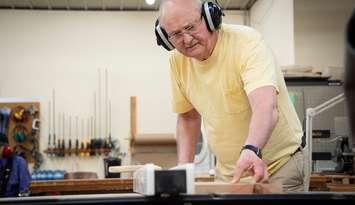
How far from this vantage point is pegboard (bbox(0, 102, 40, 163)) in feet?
28.1

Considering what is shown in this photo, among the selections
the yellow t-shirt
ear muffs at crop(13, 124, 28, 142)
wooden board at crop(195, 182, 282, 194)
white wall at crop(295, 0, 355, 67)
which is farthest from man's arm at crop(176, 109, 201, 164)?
ear muffs at crop(13, 124, 28, 142)

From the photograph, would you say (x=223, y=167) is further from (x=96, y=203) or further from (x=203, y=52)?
(x=96, y=203)

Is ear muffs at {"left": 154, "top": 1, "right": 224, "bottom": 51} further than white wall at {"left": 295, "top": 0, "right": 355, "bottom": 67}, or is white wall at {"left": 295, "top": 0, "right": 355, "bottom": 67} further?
white wall at {"left": 295, "top": 0, "right": 355, "bottom": 67}

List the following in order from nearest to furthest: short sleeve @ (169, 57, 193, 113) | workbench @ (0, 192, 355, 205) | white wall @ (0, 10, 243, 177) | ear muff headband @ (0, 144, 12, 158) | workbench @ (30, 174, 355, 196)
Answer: workbench @ (0, 192, 355, 205), short sleeve @ (169, 57, 193, 113), workbench @ (30, 174, 355, 196), ear muff headband @ (0, 144, 12, 158), white wall @ (0, 10, 243, 177)

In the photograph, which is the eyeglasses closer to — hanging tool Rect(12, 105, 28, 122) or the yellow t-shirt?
the yellow t-shirt

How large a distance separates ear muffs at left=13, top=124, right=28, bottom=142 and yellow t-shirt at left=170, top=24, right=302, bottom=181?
22.6 ft

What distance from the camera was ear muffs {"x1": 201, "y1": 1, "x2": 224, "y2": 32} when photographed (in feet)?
6.57

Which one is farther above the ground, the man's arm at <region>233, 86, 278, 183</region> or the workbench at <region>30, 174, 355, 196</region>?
the man's arm at <region>233, 86, 278, 183</region>

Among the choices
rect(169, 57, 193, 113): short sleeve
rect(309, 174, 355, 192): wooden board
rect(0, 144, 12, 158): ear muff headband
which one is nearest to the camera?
rect(169, 57, 193, 113): short sleeve

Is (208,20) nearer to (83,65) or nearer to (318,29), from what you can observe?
(318,29)

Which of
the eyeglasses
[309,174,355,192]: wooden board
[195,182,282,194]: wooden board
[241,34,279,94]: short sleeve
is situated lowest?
[309,174,355,192]: wooden board

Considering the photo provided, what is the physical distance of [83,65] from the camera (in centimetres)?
897

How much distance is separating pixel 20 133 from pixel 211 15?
7107 mm

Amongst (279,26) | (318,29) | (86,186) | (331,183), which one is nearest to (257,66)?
(86,186)
